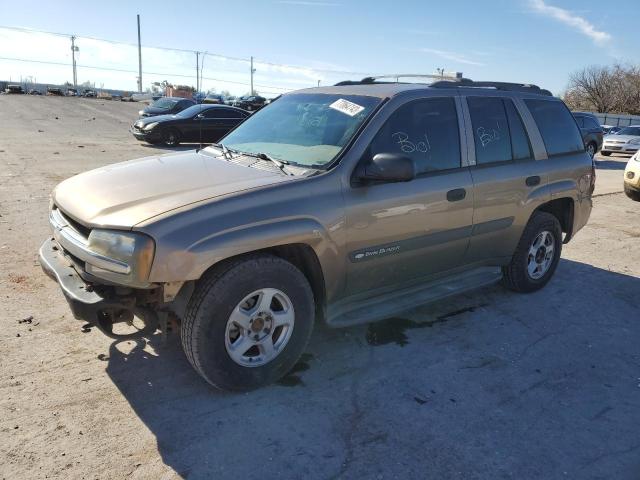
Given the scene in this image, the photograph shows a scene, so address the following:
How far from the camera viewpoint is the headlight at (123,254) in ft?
9.00

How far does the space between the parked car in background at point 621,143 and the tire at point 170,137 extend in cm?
1729

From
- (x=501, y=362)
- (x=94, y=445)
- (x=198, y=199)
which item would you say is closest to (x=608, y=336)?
(x=501, y=362)

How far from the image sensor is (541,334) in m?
4.39

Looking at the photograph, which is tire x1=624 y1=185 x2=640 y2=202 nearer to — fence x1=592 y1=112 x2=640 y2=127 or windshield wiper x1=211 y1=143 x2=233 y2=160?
windshield wiper x1=211 y1=143 x2=233 y2=160

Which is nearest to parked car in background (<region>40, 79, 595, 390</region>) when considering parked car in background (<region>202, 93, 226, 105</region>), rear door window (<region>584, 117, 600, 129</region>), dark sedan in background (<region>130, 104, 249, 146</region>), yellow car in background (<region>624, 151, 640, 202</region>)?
yellow car in background (<region>624, 151, 640, 202</region>)

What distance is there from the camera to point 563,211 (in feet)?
18.2

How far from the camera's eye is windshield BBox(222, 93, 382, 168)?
145 inches

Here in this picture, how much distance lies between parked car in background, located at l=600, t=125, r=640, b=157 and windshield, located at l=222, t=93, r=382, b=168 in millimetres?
21698

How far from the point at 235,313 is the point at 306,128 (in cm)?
159

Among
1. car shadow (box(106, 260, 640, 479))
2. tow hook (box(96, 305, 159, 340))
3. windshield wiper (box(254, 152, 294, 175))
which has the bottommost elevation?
car shadow (box(106, 260, 640, 479))

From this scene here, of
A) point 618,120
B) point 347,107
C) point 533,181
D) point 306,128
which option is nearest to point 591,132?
point 533,181

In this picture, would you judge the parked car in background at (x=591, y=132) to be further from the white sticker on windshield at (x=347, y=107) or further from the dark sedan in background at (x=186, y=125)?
the white sticker on windshield at (x=347, y=107)

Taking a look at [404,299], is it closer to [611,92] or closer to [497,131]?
[497,131]

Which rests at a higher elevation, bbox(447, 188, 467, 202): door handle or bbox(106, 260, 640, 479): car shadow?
bbox(447, 188, 467, 202): door handle
